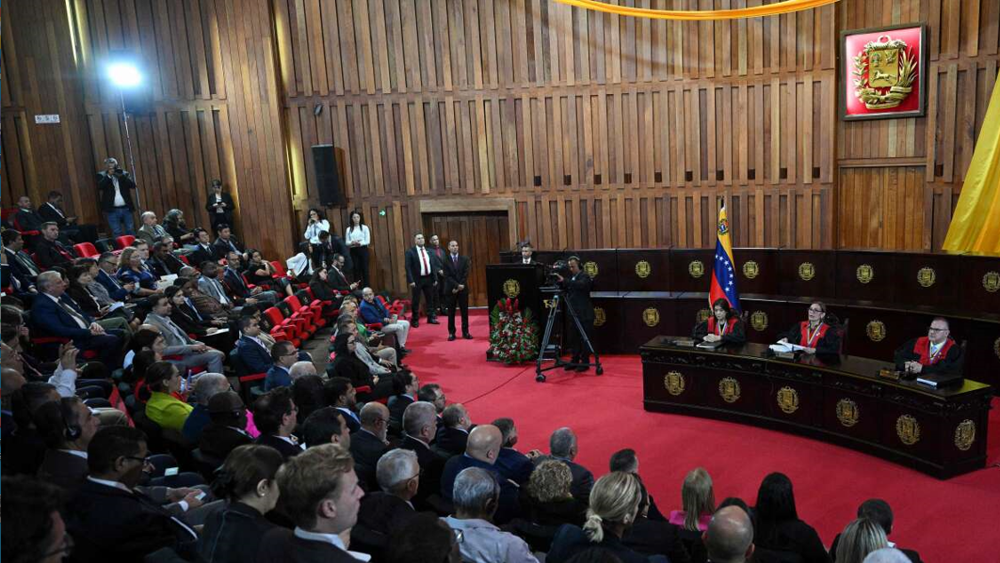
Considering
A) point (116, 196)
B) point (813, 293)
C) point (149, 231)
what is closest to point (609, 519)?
point (813, 293)

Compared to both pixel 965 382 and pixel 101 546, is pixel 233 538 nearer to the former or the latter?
pixel 101 546

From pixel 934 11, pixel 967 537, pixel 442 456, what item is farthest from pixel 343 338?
pixel 934 11

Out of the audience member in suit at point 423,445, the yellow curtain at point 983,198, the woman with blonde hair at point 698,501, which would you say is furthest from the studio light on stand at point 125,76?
the yellow curtain at point 983,198

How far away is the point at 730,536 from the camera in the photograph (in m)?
2.86

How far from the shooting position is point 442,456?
4.45m

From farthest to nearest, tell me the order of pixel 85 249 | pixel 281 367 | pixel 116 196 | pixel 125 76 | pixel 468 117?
1. pixel 468 117
2. pixel 125 76
3. pixel 116 196
4. pixel 85 249
5. pixel 281 367

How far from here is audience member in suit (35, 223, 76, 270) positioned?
8.78m

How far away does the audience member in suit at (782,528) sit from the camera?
362 cm

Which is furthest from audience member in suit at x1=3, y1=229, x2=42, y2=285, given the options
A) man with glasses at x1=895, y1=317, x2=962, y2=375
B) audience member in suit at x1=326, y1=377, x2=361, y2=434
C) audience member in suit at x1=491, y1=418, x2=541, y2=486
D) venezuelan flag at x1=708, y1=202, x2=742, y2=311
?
man with glasses at x1=895, y1=317, x2=962, y2=375

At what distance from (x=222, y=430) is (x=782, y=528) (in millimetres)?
2853

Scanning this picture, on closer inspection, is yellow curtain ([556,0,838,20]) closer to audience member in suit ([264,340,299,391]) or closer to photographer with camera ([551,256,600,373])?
photographer with camera ([551,256,600,373])

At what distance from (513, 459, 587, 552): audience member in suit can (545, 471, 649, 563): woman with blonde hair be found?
0.54 metres

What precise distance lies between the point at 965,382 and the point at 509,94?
27.6ft

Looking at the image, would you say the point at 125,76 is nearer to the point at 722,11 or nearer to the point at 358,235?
the point at 358,235
